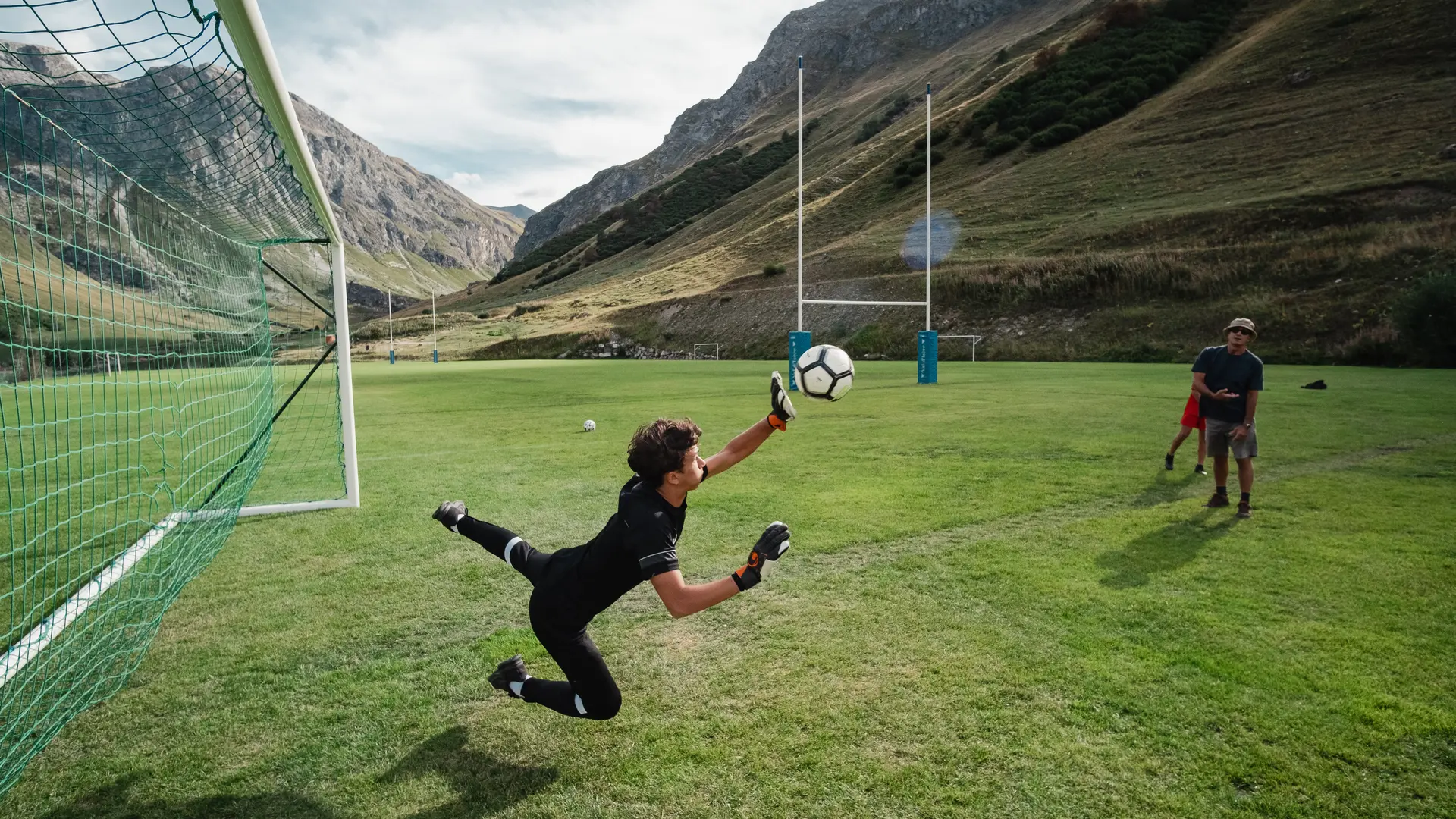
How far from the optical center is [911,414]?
48.2 ft

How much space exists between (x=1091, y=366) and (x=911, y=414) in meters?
16.5

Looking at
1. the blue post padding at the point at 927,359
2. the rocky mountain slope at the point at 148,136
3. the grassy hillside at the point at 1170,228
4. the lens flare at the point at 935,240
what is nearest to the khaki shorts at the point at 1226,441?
the rocky mountain slope at the point at 148,136

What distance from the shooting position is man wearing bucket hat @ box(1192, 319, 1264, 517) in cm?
734

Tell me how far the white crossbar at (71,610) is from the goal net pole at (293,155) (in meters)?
1.55

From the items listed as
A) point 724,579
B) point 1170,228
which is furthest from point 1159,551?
point 1170,228

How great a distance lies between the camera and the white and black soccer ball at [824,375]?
18.1 ft

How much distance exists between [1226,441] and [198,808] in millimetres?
8574

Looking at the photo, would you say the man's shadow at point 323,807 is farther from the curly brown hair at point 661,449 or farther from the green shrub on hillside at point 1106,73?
the green shrub on hillside at point 1106,73

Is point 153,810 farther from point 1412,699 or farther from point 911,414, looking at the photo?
point 911,414

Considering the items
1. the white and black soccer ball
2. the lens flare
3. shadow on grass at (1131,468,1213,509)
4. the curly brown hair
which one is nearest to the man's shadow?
the curly brown hair

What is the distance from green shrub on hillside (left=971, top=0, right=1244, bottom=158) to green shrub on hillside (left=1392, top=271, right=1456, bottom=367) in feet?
137

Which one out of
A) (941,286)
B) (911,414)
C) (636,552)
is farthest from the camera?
(941,286)

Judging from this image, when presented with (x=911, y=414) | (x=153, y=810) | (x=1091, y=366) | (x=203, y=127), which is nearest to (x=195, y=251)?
(x=203, y=127)

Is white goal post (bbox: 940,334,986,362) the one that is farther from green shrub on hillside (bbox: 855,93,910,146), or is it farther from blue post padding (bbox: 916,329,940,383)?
green shrub on hillside (bbox: 855,93,910,146)
